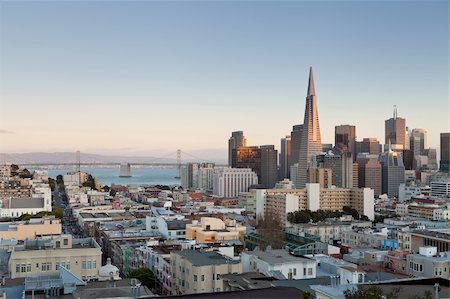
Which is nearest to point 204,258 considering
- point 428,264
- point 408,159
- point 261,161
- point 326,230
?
point 428,264

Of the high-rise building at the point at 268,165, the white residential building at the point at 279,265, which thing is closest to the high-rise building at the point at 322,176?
the high-rise building at the point at 268,165

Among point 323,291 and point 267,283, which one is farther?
point 267,283

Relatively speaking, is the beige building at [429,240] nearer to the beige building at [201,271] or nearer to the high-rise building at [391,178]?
the beige building at [201,271]

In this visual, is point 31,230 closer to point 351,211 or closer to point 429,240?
point 429,240

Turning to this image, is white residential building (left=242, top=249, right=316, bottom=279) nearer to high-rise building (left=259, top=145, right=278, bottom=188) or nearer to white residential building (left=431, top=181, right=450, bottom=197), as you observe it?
white residential building (left=431, top=181, right=450, bottom=197)

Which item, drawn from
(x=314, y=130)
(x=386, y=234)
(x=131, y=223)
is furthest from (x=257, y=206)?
(x=314, y=130)

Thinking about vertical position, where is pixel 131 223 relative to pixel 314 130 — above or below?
below

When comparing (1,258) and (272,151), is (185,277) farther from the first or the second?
(272,151)
